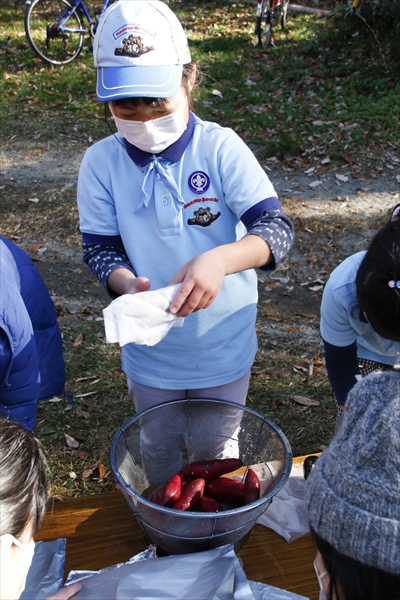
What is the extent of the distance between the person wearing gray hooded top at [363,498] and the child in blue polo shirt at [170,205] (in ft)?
2.11

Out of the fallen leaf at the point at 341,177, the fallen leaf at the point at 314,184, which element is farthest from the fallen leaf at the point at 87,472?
the fallen leaf at the point at 341,177

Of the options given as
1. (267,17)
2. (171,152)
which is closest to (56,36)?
(267,17)

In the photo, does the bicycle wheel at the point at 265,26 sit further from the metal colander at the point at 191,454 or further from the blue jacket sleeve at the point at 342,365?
the metal colander at the point at 191,454

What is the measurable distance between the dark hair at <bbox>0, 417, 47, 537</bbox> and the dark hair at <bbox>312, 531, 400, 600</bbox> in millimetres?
556

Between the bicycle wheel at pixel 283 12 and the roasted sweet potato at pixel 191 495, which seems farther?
the bicycle wheel at pixel 283 12

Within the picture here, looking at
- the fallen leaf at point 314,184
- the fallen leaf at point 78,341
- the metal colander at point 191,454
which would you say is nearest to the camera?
the metal colander at point 191,454

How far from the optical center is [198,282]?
142 centimetres

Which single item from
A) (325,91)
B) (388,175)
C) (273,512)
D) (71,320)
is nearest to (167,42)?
(273,512)

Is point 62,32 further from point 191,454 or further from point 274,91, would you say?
point 191,454

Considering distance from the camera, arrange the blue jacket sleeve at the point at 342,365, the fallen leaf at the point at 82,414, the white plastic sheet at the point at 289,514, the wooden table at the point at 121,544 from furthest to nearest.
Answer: the fallen leaf at the point at 82,414 < the blue jacket sleeve at the point at 342,365 < the white plastic sheet at the point at 289,514 < the wooden table at the point at 121,544

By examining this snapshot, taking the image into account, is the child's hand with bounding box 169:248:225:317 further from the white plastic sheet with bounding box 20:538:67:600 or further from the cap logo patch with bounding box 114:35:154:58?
the white plastic sheet with bounding box 20:538:67:600

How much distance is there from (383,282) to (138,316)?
685 millimetres

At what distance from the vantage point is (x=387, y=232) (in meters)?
→ 1.56

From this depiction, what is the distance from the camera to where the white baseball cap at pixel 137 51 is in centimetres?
150
